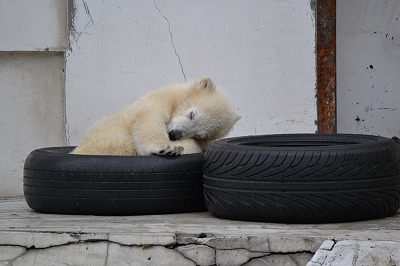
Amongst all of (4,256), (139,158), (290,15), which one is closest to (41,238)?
(4,256)

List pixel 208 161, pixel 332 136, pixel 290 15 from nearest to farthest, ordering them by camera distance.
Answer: pixel 208 161 < pixel 332 136 < pixel 290 15

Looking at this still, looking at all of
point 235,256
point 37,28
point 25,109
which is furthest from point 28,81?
point 235,256

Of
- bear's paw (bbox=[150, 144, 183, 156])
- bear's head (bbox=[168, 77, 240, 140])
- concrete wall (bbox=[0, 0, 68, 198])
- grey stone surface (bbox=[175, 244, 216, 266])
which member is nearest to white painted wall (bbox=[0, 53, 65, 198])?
concrete wall (bbox=[0, 0, 68, 198])

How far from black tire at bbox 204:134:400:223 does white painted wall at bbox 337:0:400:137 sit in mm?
2259

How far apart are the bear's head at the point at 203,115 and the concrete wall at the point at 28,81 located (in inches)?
58.0

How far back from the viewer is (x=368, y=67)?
22.0ft

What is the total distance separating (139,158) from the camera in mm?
4711

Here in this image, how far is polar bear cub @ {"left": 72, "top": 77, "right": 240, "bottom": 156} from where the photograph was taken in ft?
16.2

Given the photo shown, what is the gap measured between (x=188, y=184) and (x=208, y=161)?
29cm

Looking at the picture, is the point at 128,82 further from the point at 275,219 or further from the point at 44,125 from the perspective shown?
the point at 275,219

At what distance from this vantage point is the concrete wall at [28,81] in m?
6.35

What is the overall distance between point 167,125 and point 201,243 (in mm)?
1324

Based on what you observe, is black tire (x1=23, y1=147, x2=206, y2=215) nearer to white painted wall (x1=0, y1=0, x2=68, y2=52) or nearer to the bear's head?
the bear's head

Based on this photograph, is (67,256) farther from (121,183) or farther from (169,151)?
(169,151)
